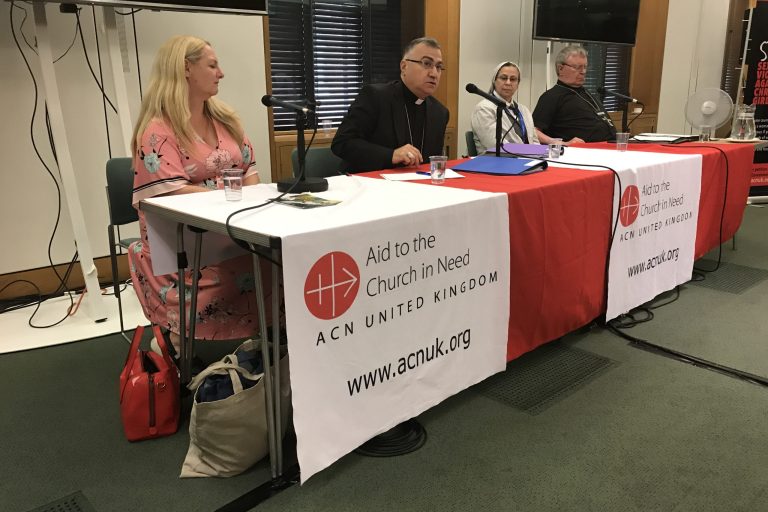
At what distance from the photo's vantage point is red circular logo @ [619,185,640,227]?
7.57 feet

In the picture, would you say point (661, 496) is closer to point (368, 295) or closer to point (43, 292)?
point (368, 295)

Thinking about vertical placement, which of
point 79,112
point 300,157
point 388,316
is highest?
point 79,112

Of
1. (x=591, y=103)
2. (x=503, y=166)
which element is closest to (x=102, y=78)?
(x=503, y=166)

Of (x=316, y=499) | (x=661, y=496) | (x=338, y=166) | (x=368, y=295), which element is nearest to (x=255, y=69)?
(x=338, y=166)

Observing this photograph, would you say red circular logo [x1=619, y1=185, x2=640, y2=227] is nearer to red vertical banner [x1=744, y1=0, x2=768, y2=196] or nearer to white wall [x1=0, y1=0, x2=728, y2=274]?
white wall [x1=0, y1=0, x2=728, y2=274]

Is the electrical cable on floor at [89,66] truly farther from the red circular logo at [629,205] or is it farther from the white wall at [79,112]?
the red circular logo at [629,205]

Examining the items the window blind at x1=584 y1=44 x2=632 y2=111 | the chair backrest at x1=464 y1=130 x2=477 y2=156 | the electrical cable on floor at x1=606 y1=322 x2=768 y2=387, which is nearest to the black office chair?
the chair backrest at x1=464 y1=130 x2=477 y2=156

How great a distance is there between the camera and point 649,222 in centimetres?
248

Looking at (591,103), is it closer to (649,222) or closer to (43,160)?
(649,222)

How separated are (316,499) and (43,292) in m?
2.32

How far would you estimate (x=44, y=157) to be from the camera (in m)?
2.95

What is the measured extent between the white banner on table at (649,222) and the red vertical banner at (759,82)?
3.06m

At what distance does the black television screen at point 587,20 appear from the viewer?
4.27m

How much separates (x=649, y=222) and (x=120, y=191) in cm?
224
